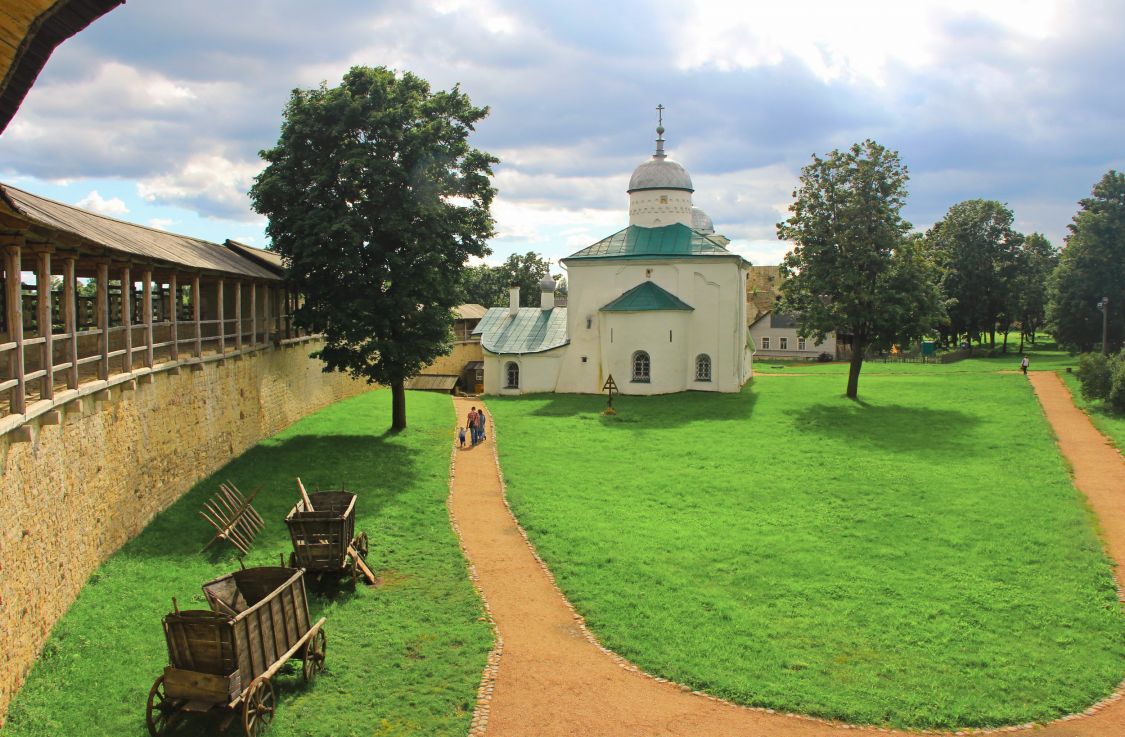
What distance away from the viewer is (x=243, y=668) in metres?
10.5

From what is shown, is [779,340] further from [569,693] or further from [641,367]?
[569,693]

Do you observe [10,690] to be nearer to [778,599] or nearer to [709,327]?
[778,599]

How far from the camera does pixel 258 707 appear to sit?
10.6 m

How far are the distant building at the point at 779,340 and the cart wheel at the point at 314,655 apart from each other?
191 feet

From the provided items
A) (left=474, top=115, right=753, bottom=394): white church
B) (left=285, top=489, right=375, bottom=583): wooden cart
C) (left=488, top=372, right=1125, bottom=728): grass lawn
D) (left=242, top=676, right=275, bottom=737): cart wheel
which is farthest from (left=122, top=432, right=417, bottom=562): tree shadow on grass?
(left=474, top=115, right=753, bottom=394): white church

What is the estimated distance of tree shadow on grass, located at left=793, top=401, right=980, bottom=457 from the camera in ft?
94.0

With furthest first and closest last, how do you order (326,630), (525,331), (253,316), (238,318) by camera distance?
1. (525,331)
2. (253,316)
3. (238,318)
4. (326,630)

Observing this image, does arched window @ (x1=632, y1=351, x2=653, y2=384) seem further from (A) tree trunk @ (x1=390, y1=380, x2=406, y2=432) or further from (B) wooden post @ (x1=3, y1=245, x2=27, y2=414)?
(B) wooden post @ (x1=3, y1=245, x2=27, y2=414)

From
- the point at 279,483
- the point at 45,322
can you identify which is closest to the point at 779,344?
the point at 279,483

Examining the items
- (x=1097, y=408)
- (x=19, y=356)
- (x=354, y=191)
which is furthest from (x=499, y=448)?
(x=1097, y=408)

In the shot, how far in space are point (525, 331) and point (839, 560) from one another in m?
29.2

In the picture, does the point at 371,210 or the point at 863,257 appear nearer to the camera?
the point at 371,210

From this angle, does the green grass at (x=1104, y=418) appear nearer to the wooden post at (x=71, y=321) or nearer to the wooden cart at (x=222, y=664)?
the wooden cart at (x=222, y=664)

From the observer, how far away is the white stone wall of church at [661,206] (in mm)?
43844
